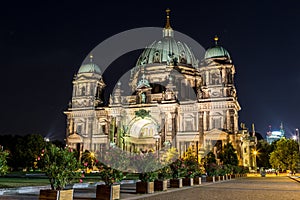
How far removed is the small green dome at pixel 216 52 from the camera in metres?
73.1

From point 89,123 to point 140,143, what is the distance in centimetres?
1235

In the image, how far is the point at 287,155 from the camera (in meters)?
58.6

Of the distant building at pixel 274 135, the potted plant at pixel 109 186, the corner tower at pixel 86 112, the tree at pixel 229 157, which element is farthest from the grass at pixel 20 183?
the distant building at pixel 274 135

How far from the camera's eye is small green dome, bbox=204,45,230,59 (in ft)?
240

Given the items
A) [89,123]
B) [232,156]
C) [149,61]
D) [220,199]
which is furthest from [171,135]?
[220,199]

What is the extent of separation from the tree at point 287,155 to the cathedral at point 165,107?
711cm

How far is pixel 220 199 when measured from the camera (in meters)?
14.1

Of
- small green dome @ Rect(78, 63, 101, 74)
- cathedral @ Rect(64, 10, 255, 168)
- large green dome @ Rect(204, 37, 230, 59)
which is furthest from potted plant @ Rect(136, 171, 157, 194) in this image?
small green dome @ Rect(78, 63, 101, 74)

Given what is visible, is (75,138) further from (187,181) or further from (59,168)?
(59,168)

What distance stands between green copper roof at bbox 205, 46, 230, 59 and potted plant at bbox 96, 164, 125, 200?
6209 cm

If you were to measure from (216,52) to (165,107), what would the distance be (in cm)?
1680

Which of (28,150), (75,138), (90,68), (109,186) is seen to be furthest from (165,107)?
(109,186)

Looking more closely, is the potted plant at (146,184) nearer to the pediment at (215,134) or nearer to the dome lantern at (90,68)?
the pediment at (215,134)

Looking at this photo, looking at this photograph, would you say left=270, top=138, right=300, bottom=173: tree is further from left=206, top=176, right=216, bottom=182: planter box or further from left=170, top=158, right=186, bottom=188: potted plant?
left=170, top=158, right=186, bottom=188: potted plant
